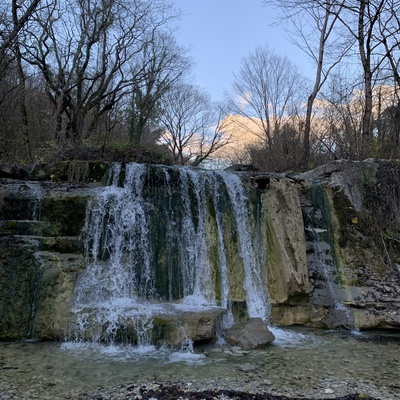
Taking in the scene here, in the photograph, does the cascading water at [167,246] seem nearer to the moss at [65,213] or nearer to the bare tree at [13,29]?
the moss at [65,213]

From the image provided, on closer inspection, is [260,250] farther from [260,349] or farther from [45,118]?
[45,118]

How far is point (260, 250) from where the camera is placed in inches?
256

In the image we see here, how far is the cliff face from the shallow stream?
18.3 inches

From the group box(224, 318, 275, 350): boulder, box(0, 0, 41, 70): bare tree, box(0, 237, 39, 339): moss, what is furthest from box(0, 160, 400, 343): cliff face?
box(0, 0, 41, 70): bare tree

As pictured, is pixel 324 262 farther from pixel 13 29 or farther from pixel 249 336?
pixel 13 29

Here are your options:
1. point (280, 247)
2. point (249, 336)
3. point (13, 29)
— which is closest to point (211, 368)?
point (249, 336)

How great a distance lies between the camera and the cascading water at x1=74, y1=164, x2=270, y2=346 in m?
5.44

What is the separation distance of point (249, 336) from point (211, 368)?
3.12 ft

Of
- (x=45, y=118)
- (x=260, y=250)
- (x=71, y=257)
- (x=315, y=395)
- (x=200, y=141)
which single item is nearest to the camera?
(x=315, y=395)

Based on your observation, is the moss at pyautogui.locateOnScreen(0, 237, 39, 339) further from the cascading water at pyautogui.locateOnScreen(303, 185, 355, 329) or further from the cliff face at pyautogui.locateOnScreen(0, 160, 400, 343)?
the cascading water at pyautogui.locateOnScreen(303, 185, 355, 329)

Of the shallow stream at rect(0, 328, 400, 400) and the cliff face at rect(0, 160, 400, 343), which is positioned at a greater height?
the cliff face at rect(0, 160, 400, 343)

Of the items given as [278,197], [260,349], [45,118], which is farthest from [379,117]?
[45,118]

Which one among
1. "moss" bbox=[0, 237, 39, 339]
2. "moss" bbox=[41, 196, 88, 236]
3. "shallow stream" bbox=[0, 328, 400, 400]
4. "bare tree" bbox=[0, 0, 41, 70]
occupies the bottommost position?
"shallow stream" bbox=[0, 328, 400, 400]

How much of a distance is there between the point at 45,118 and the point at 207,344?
1311 cm
